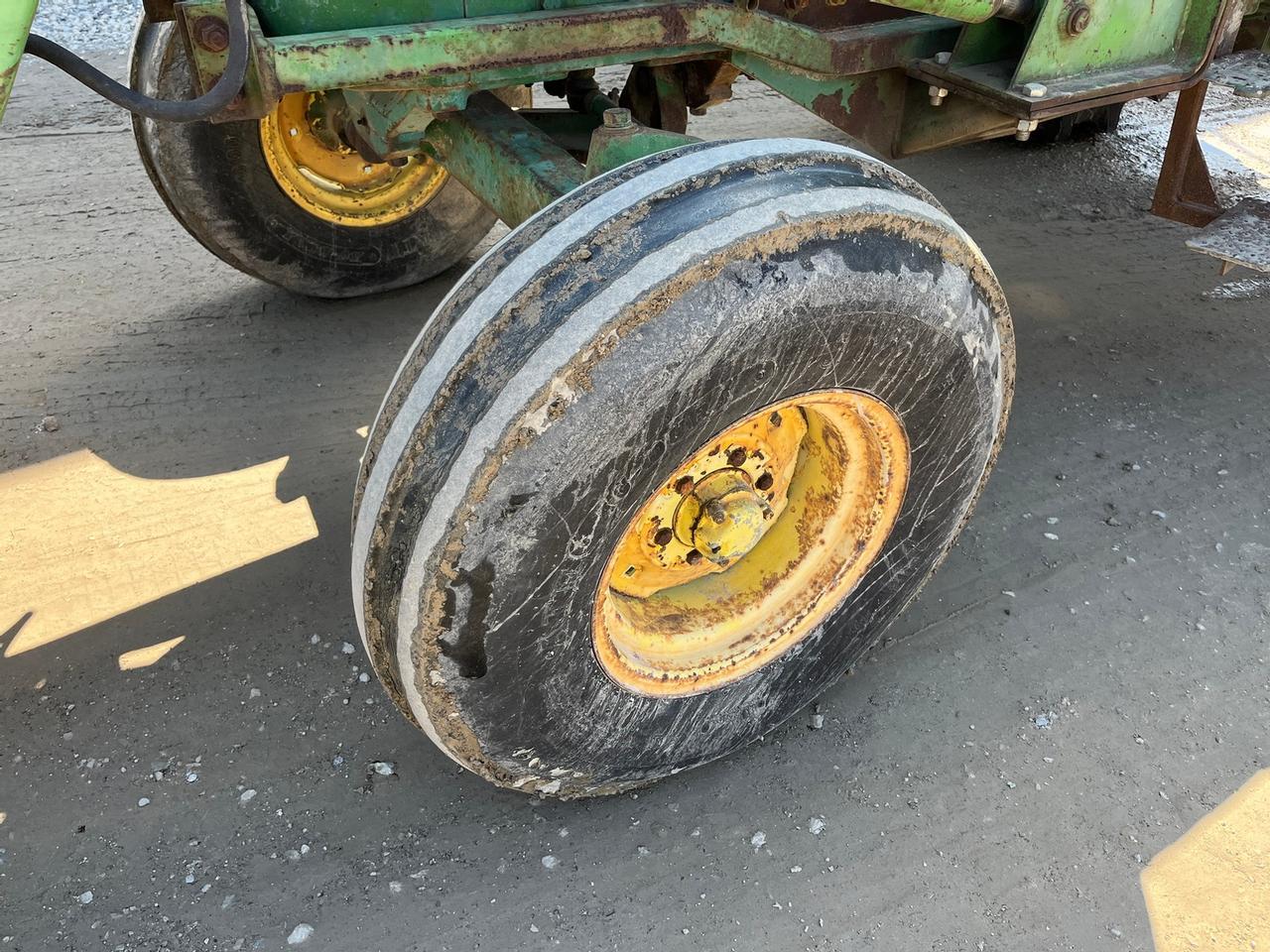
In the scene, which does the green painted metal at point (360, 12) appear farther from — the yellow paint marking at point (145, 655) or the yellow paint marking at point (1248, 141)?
the yellow paint marking at point (1248, 141)

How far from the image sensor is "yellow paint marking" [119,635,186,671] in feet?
8.23

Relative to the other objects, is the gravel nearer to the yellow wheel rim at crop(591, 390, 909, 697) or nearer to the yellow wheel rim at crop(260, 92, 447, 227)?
the yellow wheel rim at crop(260, 92, 447, 227)

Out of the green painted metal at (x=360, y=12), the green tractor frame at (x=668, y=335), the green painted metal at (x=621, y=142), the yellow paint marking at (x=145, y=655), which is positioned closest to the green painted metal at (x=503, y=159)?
the green tractor frame at (x=668, y=335)

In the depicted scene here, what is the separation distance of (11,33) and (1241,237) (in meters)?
2.91

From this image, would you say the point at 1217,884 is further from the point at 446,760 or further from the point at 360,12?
the point at 360,12

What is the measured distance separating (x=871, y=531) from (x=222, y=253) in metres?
2.45

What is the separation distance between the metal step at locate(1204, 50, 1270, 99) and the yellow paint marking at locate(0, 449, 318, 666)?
8.93 ft

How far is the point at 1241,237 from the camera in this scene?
9.34 feet

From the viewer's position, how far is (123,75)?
5.43m

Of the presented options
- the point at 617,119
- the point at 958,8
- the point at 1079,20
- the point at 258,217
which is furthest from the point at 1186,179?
the point at 258,217

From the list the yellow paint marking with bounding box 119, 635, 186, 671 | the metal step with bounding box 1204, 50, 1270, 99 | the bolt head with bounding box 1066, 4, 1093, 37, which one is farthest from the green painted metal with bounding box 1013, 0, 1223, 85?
the yellow paint marking with bounding box 119, 635, 186, 671

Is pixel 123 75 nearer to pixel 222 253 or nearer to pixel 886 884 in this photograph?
pixel 222 253

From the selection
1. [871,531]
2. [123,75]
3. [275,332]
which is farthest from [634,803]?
[123,75]

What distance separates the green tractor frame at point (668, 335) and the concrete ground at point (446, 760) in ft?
0.80
